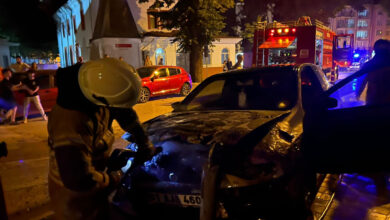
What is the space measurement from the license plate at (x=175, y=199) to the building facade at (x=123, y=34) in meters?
16.5

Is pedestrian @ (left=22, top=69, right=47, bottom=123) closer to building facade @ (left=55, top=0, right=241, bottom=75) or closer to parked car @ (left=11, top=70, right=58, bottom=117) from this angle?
parked car @ (left=11, top=70, right=58, bottom=117)

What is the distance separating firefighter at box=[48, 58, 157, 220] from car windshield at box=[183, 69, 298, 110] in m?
2.23

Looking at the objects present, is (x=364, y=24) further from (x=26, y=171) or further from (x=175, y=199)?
(x=175, y=199)

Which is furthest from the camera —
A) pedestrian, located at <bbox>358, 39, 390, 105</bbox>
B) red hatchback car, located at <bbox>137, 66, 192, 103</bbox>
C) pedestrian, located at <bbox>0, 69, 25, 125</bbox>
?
red hatchback car, located at <bbox>137, 66, 192, 103</bbox>

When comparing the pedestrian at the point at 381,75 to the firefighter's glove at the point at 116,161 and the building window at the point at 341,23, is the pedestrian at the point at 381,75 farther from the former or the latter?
the building window at the point at 341,23

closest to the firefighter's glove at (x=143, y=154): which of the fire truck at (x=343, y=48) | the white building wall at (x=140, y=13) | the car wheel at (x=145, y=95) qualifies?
the car wheel at (x=145, y=95)

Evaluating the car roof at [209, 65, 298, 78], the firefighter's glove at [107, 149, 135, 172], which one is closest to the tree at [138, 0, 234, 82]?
the car roof at [209, 65, 298, 78]

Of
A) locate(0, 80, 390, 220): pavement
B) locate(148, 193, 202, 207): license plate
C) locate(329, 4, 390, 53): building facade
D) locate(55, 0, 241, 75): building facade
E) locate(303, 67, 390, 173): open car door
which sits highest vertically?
locate(329, 4, 390, 53): building facade

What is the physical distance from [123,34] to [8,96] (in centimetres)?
1290

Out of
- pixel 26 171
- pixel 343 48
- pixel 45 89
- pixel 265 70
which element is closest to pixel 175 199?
pixel 265 70

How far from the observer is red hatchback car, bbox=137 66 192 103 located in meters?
12.2

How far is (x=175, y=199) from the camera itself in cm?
239

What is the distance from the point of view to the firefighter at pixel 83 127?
1591 millimetres

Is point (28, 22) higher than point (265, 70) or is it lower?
higher
